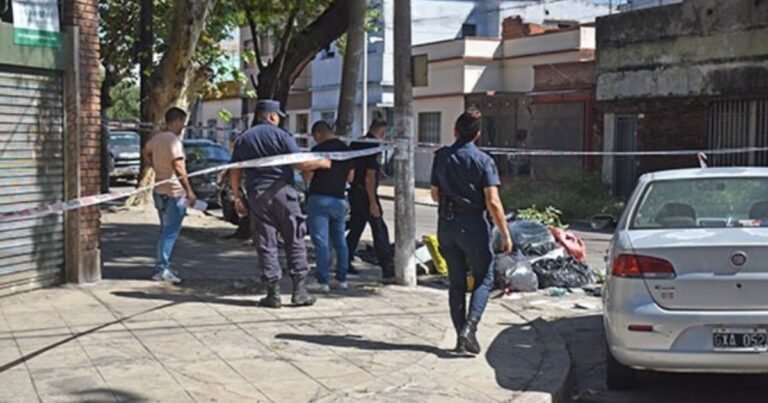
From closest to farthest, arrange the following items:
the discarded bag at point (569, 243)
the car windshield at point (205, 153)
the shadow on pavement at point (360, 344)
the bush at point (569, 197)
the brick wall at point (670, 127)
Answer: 1. the shadow on pavement at point (360, 344)
2. the discarded bag at point (569, 243)
3. the brick wall at point (670, 127)
4. the bush at point (569, 197)
5. the car windshield at point (205, 153)

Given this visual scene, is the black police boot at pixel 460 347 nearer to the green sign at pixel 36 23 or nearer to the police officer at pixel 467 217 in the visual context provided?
the police officer at pixel 467 217

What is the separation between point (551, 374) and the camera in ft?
23.7

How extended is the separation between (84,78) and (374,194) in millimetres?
3351

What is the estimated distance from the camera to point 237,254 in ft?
45.3

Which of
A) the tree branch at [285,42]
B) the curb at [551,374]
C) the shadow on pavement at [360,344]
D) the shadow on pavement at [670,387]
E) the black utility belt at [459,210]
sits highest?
the tree branch at [285,42]

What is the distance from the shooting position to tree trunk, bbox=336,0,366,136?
1246 cm

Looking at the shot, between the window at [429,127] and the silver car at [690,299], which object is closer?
the silver car at [690,299]

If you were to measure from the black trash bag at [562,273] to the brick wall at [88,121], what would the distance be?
497 centimetres

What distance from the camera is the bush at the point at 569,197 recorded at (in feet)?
75.1

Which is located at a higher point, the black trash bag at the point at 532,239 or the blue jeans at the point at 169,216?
the blue jeans at the point at 169,216

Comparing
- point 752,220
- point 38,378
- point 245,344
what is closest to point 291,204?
point 245,344

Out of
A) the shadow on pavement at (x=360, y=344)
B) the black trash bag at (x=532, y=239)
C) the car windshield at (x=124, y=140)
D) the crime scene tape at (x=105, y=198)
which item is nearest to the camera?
the shadow on pavement at (x=360, y=344)

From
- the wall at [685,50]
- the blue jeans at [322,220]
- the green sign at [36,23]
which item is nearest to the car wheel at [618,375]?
the blue jeans at [322,220]

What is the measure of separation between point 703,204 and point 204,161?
20168 mm
